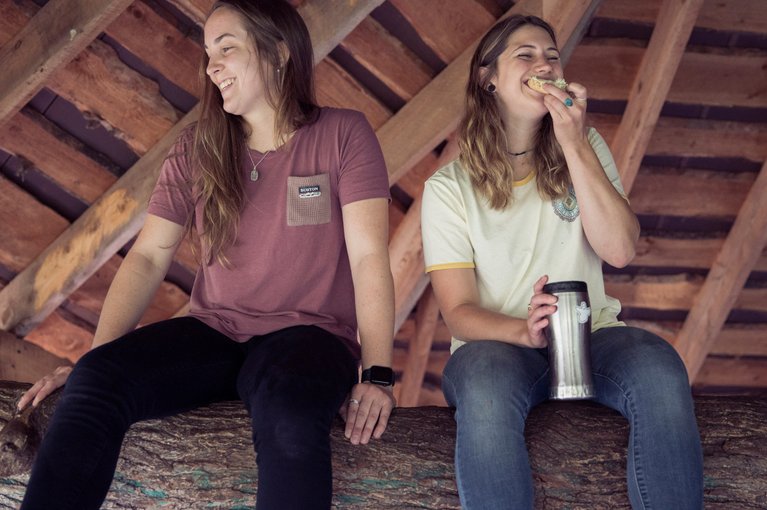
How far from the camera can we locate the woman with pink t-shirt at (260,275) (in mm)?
1714

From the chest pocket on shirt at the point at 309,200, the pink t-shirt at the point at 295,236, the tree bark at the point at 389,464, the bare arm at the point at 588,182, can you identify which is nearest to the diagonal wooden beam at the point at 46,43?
the pink t-shirt at the point at 295,236

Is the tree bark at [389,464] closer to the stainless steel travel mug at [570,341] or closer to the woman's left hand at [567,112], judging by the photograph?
the stainless steel travel mug at [570,341]

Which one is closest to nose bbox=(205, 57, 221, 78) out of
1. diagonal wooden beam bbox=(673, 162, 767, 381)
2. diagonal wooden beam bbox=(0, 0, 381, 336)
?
A: diagonal wooden beam bbox=(0, 0, 381, 336)

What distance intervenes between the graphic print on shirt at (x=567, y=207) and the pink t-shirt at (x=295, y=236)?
15.1 inches

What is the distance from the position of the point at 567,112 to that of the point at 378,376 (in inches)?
26.5

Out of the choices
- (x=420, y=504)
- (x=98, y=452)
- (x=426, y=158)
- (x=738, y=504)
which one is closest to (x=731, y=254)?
(x=426, y=158)

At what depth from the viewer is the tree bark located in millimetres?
1810

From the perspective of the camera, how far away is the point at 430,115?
10.8 ft

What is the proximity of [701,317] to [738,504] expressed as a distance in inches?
105

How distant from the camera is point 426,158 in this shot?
12.4 feet

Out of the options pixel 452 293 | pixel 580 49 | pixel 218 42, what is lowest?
pixel 452 293

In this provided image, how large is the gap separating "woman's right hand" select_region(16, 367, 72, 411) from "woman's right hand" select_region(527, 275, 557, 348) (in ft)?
3.09

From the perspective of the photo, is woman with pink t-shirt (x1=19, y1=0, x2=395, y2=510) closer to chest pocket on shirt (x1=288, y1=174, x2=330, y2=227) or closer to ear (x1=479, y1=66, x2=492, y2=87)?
chest pocket on shirt (x1=288, y1=174, x2=330, y2=227)

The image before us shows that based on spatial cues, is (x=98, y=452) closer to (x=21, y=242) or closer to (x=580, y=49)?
(x=21, y=242)
